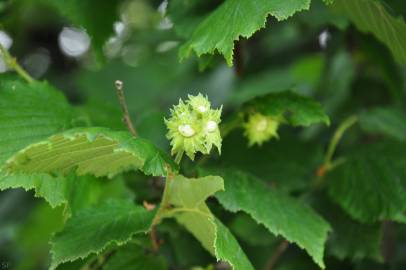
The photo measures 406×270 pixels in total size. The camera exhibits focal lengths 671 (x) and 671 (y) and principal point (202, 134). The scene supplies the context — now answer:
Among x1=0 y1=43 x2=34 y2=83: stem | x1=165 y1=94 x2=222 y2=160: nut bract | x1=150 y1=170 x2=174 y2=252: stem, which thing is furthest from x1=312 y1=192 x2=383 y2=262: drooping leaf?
x1=0 y1=43 x2=34 y2=83: stem

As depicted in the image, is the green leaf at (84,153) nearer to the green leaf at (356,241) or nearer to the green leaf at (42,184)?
the green leaf at (42,184)

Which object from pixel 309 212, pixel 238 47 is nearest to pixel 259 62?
pixel 238 47

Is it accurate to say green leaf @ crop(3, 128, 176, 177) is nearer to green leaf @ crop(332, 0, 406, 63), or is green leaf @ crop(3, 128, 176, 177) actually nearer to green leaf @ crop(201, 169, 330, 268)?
green leaf @ crop(201, 169, 330, 268)

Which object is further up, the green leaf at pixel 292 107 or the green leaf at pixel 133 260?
the green leaf at pixel 292 107

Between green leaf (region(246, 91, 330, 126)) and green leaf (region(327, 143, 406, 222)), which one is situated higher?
green leaf (region(246, 91, 330, 126))

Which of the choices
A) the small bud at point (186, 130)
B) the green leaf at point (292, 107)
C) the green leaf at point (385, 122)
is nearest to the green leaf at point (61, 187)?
the small bud at point (186, 130)

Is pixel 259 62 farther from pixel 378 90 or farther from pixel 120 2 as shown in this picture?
pixel 120 2
